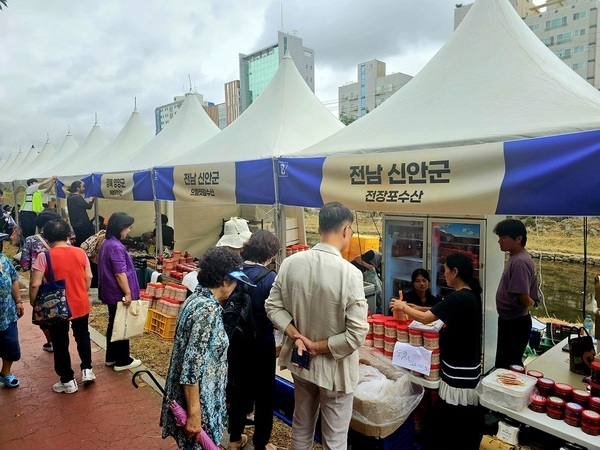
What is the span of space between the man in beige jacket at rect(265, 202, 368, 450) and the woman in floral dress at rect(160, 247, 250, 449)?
1.17 feet

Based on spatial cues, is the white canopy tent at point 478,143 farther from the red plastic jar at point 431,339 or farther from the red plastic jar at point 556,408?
the red plastic jar at point 556,408

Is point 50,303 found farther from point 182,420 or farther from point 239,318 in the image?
point 182,420

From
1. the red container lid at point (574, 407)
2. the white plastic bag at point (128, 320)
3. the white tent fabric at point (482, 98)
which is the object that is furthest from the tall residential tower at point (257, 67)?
the red container lid at point (574, 407)

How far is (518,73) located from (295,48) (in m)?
55.3

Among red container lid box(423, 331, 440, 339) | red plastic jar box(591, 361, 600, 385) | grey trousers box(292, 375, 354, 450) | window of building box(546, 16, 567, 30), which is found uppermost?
window of building box(546, 16, 567, 30)

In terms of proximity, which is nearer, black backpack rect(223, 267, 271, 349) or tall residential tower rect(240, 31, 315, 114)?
black backpack rect(223, 267, 271, 349)

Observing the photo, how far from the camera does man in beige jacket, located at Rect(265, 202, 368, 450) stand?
2.13m

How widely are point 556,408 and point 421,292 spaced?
1.54 m

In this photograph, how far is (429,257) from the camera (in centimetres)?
389

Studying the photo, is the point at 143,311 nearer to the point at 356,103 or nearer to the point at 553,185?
the point at 553,185

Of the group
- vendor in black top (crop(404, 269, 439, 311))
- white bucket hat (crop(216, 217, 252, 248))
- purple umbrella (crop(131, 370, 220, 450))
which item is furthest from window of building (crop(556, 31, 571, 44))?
purple umbrella (crop(131, 370, 220, 450))

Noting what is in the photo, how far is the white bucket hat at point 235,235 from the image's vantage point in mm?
3924

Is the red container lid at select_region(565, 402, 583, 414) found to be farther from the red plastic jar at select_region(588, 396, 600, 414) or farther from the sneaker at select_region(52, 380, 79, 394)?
the sneaker at select_region(52, 380, 79, 394)

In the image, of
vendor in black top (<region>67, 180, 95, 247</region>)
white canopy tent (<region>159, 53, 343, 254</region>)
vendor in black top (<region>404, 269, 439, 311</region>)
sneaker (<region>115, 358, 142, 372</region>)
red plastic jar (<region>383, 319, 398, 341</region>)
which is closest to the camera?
red plastic jar (<region>383, 319, 398, 341</region>)
